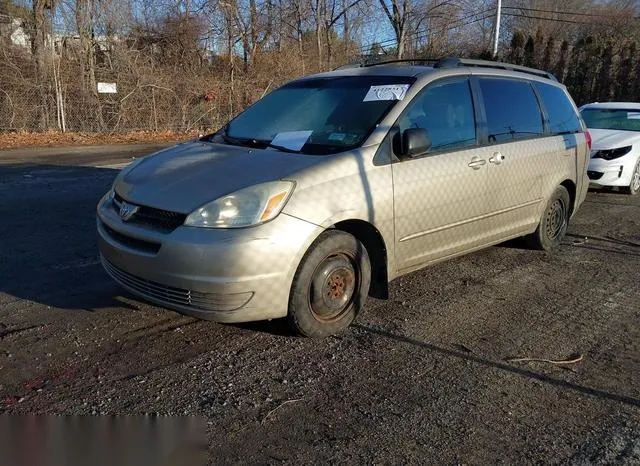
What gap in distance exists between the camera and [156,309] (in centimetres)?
446

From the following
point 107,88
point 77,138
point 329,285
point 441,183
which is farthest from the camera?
point 107,88

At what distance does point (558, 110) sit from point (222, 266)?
441cm

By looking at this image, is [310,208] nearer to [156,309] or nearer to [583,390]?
[156,309]

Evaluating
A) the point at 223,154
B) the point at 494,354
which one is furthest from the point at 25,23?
the point at 494,354

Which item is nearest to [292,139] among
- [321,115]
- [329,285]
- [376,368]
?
[321,115]

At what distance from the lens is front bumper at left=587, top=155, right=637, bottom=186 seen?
30.8 ft

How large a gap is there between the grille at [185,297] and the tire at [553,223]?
12.1 ft

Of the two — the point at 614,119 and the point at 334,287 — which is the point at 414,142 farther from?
the point at 614,119

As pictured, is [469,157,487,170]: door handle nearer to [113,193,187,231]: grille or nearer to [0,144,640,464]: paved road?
[0,144,640,464]: paved road

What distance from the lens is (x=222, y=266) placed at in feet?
11.4

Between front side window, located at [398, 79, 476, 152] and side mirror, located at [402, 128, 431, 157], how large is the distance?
152 mm

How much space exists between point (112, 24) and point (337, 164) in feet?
72.4

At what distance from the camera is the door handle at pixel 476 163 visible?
16.0 feet

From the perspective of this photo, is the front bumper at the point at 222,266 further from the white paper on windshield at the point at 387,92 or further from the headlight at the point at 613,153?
the headlight at the point at 613,153
